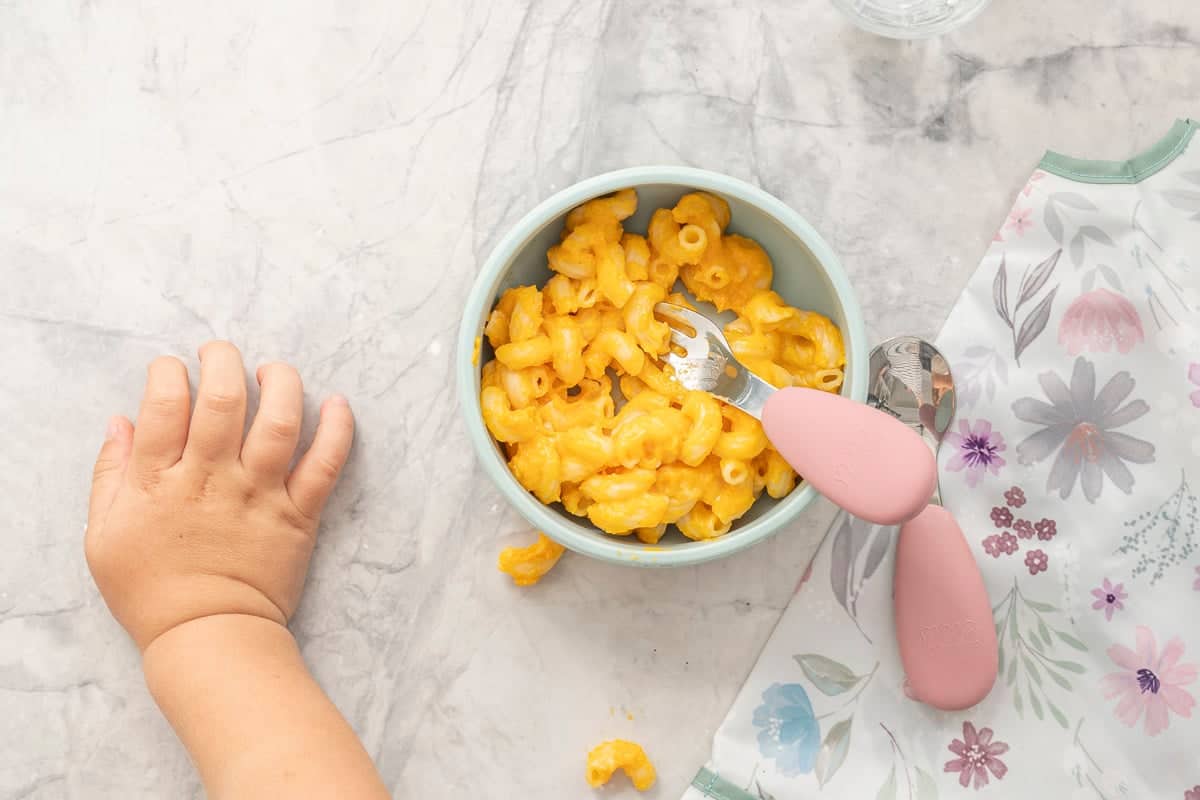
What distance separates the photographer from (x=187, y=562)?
0.82 meters

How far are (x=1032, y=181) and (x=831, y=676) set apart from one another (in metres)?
0.43

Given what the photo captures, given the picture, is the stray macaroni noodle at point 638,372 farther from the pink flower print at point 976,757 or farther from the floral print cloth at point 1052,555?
the pink flower print at point 976,757

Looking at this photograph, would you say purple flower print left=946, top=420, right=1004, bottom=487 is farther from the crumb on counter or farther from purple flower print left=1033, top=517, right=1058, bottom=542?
the crumb on counter

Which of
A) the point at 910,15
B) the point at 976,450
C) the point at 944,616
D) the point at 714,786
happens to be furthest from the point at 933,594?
the point at 910,15

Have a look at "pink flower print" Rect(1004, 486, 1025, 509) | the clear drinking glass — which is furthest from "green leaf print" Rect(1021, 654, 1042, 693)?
the clear drinking glass

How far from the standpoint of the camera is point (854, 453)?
2.23ft

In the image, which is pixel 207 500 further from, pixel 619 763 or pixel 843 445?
pixel 843 445

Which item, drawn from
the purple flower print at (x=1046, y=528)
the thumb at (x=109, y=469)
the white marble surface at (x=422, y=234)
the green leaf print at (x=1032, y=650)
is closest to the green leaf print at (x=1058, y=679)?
the green leaf print at (x=1032, y=650)

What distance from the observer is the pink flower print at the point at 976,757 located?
0.83 meters

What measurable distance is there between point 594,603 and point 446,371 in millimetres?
225

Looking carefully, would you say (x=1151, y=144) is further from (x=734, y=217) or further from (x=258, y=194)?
(x=258, y=194)

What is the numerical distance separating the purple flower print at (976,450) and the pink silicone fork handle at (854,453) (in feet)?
0.59

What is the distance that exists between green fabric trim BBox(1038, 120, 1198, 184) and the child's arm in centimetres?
62

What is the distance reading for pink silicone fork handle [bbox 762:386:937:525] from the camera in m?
0.66
